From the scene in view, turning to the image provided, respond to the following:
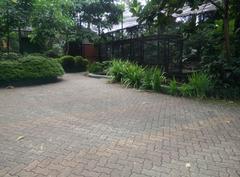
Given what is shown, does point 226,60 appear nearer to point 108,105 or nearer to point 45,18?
point 108,105

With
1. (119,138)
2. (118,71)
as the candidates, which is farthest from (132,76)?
(119,138)

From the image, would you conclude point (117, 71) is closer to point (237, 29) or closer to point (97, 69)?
point (97, 69)

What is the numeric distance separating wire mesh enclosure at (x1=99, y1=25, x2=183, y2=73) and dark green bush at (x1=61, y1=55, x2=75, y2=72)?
2733mm

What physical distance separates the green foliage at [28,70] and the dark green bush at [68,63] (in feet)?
17.2

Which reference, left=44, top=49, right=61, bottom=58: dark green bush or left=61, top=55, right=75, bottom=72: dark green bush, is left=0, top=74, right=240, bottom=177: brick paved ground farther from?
left=44, top=49, right=61, bottom=58: dark green bush

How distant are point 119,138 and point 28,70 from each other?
855 cm

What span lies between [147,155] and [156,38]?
9309mm

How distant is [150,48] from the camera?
13.6 meters

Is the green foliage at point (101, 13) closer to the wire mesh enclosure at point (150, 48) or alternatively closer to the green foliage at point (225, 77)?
the wire mesh enclosure at point (150, 48)

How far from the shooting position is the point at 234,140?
5.09 m

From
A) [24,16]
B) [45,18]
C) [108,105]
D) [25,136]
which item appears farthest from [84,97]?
[45,18]

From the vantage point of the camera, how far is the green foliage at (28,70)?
39.1ft

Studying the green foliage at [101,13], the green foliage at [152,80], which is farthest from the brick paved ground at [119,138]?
the green foliage at [101,13]

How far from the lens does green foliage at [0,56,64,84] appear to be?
11.9 meters
